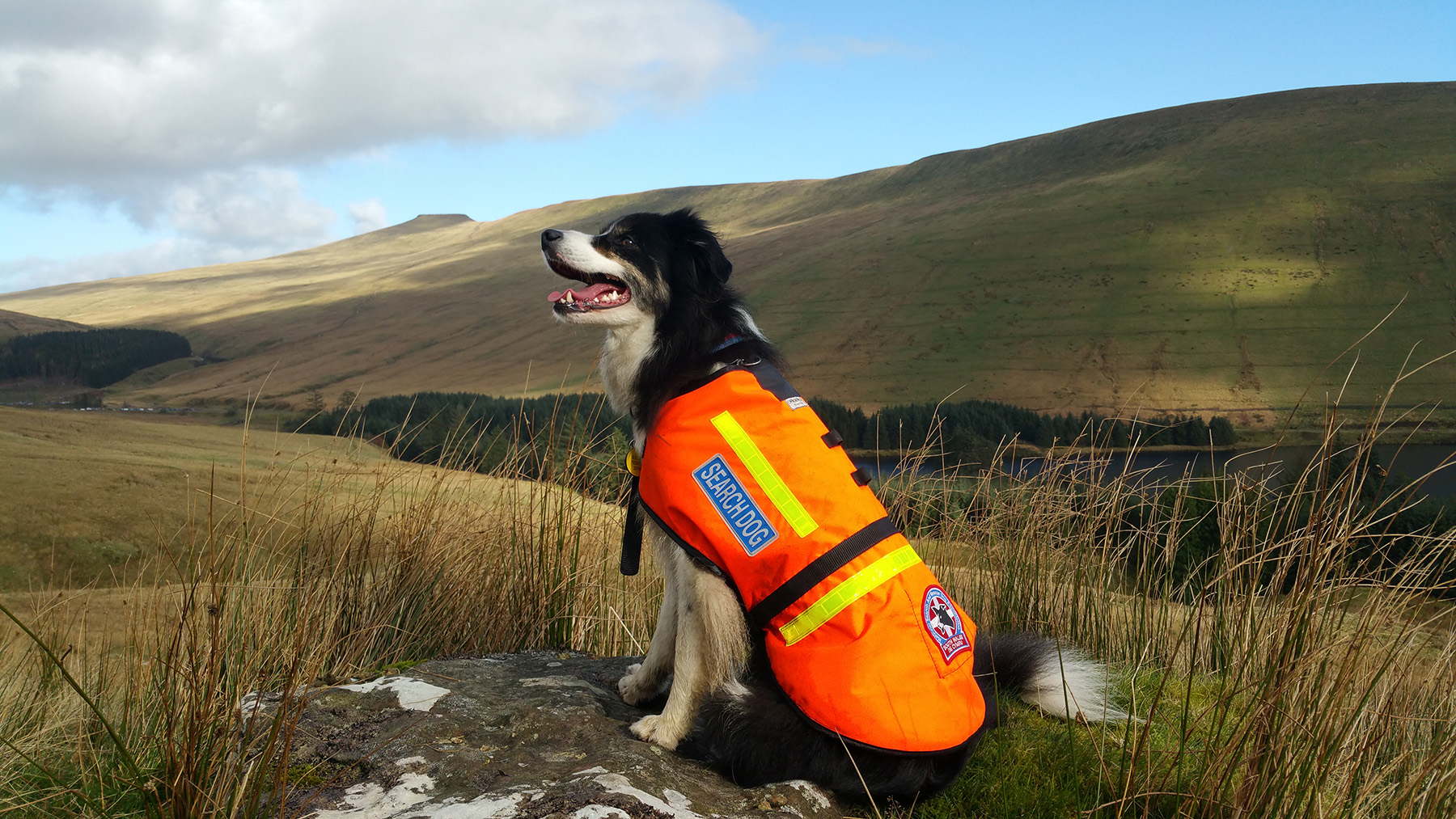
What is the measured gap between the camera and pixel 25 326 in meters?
98.6

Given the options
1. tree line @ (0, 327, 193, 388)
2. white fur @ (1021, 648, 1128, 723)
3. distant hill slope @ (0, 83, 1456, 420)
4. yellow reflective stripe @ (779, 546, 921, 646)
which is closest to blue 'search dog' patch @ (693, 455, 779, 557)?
yellow reflective stripe @ (779, 546, 921, 646)

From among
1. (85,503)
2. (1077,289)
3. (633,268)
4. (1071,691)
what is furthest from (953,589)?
(1077,289)

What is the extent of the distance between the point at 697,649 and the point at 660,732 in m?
0.37

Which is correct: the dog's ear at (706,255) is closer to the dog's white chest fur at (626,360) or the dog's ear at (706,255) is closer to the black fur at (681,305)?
the black fur at (681,305)

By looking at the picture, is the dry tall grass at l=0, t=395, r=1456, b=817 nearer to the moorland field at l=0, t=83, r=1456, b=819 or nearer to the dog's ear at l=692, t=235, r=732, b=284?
the moorland field at l=0, t=83, r=1456, b=819

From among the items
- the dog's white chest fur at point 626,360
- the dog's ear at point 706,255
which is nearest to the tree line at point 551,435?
the dog's white chest fur at point 626,360

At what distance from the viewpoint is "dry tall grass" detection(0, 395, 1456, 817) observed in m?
2.55

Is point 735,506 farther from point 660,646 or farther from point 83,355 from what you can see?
point 83,355

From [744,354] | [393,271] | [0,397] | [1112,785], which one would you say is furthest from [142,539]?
[393,271]

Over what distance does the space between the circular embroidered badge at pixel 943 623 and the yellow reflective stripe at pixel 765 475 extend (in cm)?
52

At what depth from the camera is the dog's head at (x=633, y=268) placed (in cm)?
367

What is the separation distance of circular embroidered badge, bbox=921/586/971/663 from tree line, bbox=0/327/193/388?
108m

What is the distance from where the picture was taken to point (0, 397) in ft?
248

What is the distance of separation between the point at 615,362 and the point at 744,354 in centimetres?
67
